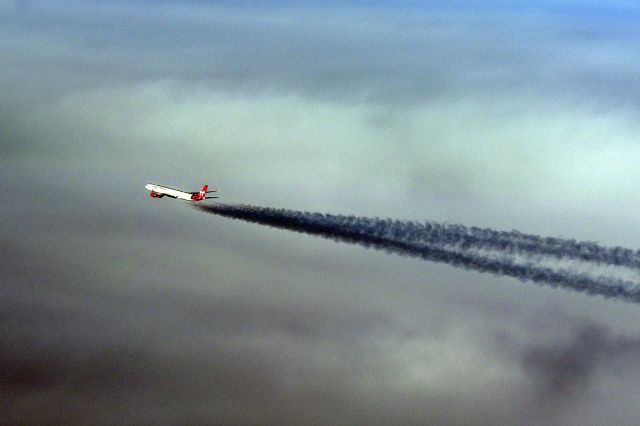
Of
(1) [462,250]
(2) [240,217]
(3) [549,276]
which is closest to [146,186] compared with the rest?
(2) [240,217]

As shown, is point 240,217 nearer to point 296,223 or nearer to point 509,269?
point 296,223

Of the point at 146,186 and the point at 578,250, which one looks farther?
the point at 146,186

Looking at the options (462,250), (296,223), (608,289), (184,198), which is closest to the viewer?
(608,289)

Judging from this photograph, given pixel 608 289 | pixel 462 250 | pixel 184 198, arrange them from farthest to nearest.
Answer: pixel 184 198 < pixel 462 250 < pixel 608 289

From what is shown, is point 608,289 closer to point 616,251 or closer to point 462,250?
point 616,251
